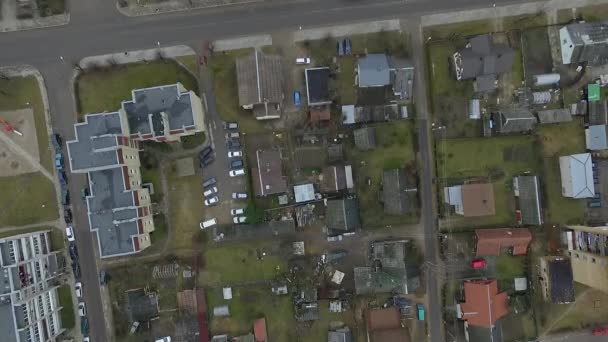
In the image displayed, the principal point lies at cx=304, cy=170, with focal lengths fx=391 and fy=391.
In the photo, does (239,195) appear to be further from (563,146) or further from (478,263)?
(563,146)

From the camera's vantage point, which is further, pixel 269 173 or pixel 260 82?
pixel 269 173

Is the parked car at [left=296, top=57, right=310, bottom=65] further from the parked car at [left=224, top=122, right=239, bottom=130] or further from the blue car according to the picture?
the parked car at [left=224, top=122, right=239, bottom=130]

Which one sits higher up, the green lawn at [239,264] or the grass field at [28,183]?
the grass field at [28,183]

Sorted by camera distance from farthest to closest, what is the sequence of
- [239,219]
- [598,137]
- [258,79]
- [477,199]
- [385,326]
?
[239,219]
[385,326]
[598,137]
[477,199]
[258,79]

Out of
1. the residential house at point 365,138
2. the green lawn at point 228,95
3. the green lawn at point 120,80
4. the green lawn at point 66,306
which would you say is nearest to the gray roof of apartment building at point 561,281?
the residential house at point 365,138

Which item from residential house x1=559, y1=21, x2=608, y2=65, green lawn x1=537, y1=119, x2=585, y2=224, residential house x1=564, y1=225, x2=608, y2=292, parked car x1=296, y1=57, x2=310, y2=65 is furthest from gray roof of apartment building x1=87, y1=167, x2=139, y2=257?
residential house x1=559, y1=21, x2=608, y2=65

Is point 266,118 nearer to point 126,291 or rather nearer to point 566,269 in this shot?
point 126,291

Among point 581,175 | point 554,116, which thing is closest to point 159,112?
point 554,116

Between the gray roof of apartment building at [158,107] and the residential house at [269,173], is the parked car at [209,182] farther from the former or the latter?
the gray roof of apartment building at [158,107]
